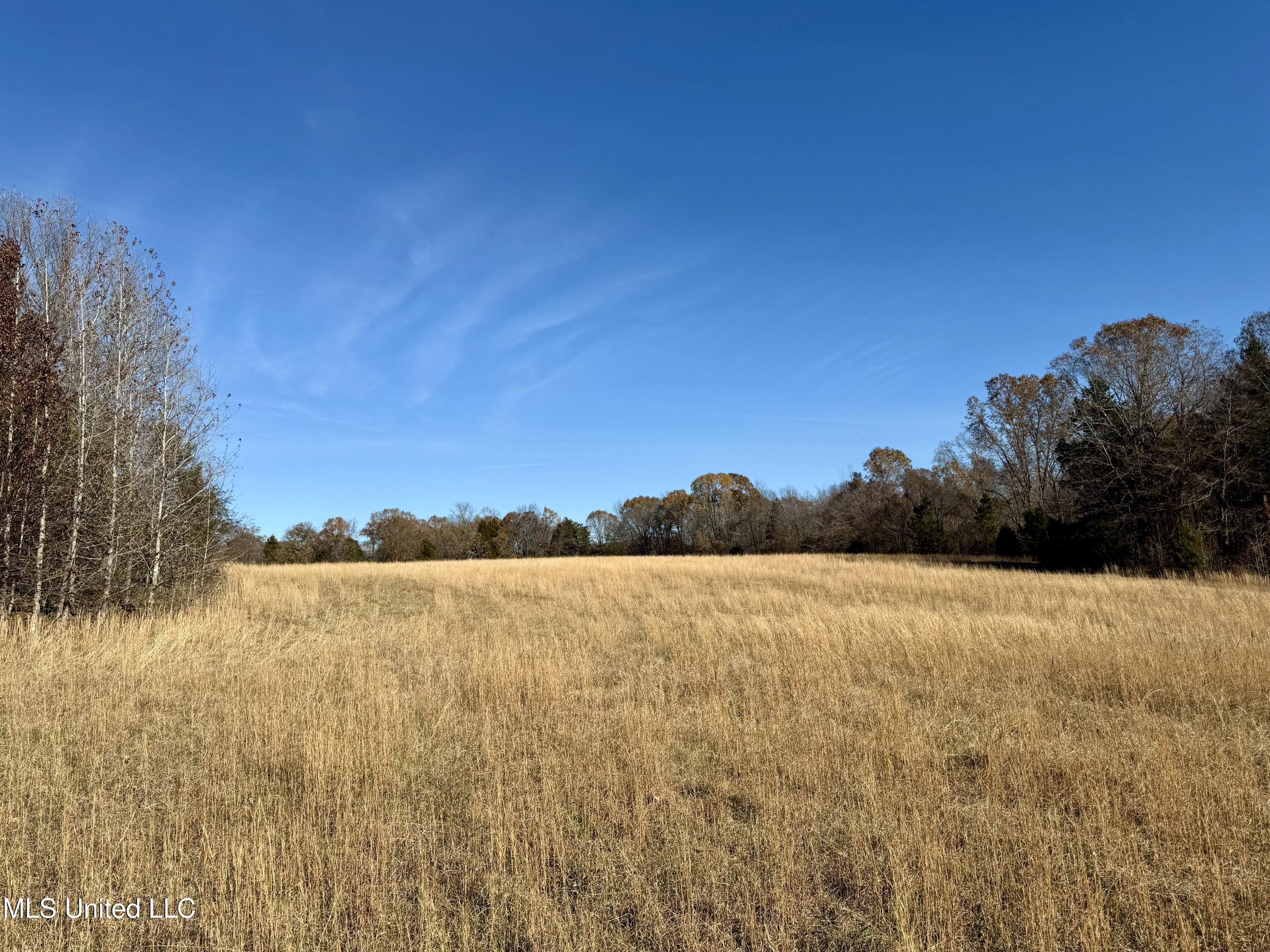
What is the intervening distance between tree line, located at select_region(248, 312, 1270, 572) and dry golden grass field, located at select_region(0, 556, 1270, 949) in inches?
A: 557

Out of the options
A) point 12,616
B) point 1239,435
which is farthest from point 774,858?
point 1239,435

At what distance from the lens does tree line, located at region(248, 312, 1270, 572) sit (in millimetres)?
22141

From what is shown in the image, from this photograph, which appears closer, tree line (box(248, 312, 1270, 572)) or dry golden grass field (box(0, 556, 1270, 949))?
dry golden grass field (box(0, 556, 1270, 949))

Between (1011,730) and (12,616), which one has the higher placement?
(12,616)

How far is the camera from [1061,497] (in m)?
37.4

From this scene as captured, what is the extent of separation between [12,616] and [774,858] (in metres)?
14.4

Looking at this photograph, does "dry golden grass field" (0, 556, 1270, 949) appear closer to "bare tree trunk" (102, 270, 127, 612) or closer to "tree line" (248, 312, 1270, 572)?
"bare tree trunk" (102, 270, 127, 612)

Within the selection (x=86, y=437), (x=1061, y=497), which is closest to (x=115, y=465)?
(x=86, y=437)

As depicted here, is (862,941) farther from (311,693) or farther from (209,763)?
(311,693)

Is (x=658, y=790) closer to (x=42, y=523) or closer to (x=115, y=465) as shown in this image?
(x=42, y=523)

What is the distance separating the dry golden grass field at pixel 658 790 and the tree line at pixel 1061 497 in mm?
14148

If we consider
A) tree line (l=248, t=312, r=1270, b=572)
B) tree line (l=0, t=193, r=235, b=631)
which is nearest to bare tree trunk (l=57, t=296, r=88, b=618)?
tree line (l=0, t=193, r=235, b=631)

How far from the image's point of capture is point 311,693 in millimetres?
7250

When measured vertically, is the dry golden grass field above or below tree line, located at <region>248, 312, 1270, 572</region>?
below
